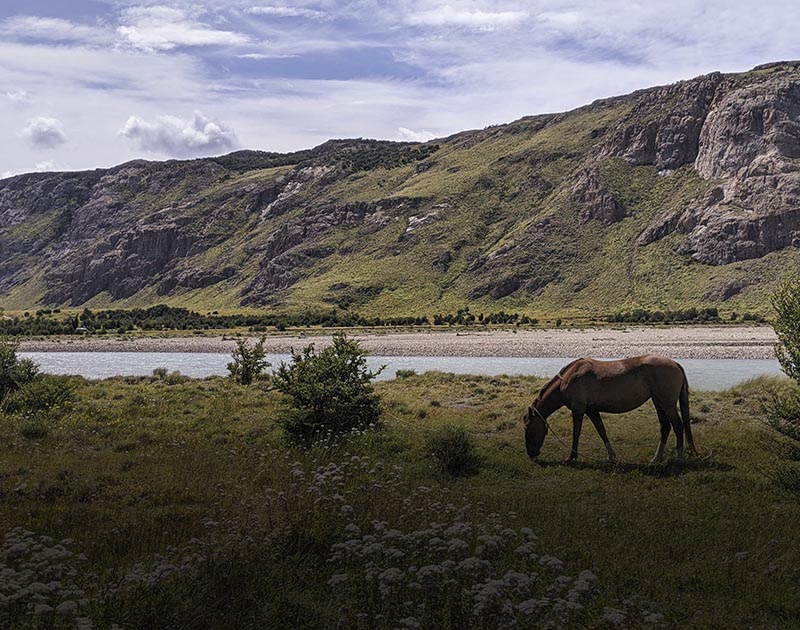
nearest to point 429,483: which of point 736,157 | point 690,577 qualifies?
point 690,577

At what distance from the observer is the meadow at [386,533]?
6590 millimetres

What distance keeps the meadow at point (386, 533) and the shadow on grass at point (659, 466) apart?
54mm

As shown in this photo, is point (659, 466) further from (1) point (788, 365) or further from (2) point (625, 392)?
(1) point (788, 365)

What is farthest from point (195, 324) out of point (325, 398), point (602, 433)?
point (602, 433)

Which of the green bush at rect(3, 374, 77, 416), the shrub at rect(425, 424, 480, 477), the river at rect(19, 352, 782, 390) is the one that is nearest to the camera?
the shrub at rect(425, 424, 480, 477)

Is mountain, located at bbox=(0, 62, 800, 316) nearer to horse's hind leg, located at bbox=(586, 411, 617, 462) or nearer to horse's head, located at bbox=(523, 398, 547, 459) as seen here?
horse's hind leg, located at bbox=(586, 411, 617, 462)

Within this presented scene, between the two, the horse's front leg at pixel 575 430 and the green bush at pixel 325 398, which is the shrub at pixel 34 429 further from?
the horse's front leg at pixel 575 430

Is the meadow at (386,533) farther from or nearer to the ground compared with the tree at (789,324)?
nearer to the ground

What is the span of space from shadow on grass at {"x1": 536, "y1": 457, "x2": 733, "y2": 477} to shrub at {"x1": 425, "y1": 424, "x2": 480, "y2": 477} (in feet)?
5.28

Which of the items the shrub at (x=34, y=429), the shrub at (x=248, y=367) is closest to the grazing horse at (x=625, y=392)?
the shrub at (x=34, y=429)

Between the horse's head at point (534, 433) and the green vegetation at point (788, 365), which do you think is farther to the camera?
the horse's head at point (534, 433)

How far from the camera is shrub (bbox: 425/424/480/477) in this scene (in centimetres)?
1300

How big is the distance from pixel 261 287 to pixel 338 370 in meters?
150

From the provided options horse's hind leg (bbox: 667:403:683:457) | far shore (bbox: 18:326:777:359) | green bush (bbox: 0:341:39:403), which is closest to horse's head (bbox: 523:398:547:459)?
horse's hind leg (bbox: 667:403:683:457)
